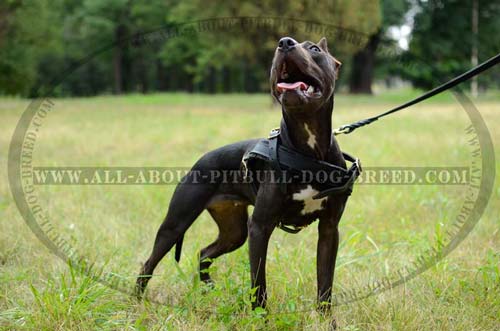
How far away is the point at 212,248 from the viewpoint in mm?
3318

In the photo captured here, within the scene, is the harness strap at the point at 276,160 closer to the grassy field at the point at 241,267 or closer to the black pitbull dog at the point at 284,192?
the black pitbull dog at the point at 284,192

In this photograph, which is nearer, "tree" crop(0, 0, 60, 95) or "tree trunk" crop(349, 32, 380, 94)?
"tree" crop(0, 0, 60, 95)

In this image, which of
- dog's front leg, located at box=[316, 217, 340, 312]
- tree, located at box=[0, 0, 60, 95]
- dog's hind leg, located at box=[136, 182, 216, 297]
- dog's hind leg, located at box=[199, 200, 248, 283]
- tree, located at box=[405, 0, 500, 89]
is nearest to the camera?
dog's front leg, located at box=[316, 217, 340, 312]

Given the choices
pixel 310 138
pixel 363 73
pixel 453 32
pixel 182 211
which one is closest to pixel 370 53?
pixel 363 73

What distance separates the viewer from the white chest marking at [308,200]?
8.11ft

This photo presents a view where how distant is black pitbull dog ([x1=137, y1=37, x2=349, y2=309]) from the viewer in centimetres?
224

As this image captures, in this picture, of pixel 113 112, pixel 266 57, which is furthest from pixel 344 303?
pixel 266 57

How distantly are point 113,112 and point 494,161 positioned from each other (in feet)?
41.9

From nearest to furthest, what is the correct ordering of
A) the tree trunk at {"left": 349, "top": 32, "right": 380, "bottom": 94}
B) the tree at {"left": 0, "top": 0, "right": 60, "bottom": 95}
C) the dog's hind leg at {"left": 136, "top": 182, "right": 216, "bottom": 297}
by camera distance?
1. the dog's hind leg at {"left": 136, "top": 182, "right": 216, "bottom": 297}
2. the tree at {"left": 0, "top": 0, "right": 60, "bottom": 95}
3. the tree trunk at {"left": 349, "top": 32, "right": 380, "bottom": 94}

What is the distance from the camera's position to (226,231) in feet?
10.6

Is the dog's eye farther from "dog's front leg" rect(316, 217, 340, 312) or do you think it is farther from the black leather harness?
"dog's front leg" rect(316, 217, 340, 312)

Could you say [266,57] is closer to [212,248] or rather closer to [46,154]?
[46,154]

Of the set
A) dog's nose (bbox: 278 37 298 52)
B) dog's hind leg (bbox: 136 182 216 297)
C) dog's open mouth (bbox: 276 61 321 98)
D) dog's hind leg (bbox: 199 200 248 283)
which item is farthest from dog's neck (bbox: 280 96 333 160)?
dog's hind leg (bbox: 199 200 248 283)

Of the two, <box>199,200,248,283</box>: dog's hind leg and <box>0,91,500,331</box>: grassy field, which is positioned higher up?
<box>199,200,248,283</box>: dog's hind leg
